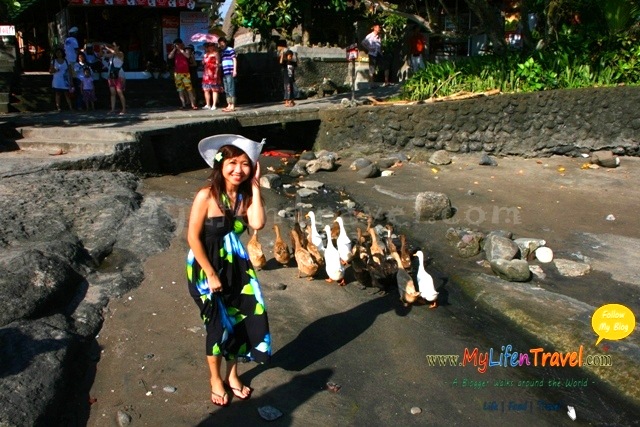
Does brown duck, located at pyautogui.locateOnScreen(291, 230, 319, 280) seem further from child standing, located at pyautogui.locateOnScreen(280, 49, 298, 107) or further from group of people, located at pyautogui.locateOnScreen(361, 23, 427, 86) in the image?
group of people, located at pyautogui.locateOnScreen(361, 23, 427, 86)

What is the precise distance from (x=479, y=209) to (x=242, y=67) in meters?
9.83

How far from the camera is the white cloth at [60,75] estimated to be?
541 inches

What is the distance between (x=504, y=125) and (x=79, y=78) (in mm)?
9490

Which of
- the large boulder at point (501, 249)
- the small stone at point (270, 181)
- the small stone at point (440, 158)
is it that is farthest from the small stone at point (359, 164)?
the large boulder at point (501, 249)

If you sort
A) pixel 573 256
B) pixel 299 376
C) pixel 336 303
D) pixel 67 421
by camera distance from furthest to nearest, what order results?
pixel 573 256, pixel 336 303, pixel 299 376, pixel 67 421

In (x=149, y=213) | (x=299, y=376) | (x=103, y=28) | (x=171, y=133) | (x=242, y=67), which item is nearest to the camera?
(x=299, y=376)

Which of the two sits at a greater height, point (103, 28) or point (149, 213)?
point (103, 28)

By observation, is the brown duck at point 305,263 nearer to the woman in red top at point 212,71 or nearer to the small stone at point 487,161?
the small stone at point 487,161

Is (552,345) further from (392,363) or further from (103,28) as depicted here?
(103,28)

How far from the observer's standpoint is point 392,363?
15.2ft

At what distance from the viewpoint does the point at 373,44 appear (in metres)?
17.5

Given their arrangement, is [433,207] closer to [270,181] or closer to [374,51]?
[270,181]

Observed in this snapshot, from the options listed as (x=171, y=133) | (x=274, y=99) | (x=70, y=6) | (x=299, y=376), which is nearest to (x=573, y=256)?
(x=299, y=376)

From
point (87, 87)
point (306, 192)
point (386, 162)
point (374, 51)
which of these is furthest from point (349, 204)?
point (374, 51)
